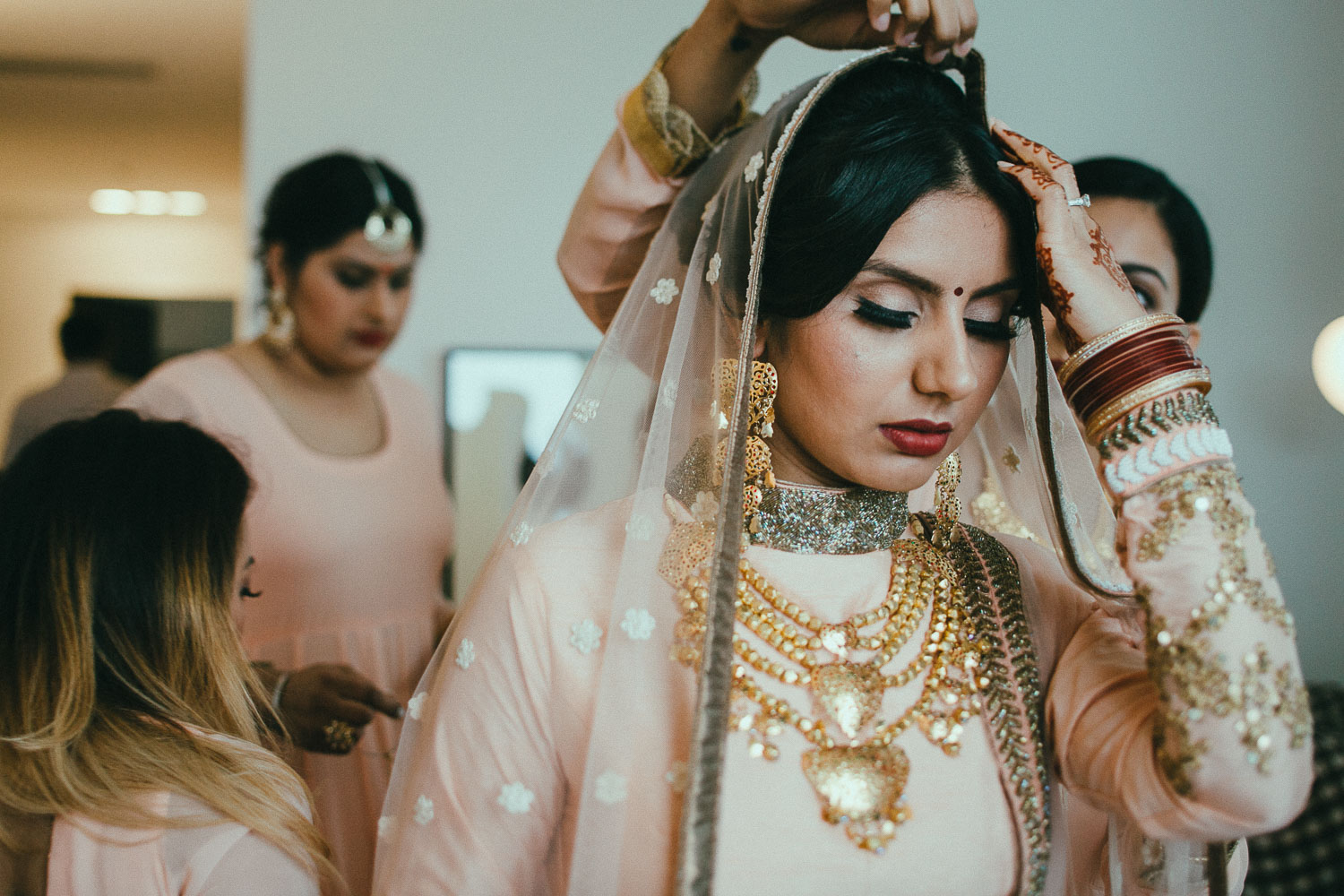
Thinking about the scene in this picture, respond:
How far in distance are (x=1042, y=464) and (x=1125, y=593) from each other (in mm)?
148

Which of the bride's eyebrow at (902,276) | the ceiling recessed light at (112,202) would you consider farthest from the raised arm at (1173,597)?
the ceiling recessed light at (112,202)

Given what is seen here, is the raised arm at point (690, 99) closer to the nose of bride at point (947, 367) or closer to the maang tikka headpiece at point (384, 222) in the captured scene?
the nose of bride at point (947, 367)

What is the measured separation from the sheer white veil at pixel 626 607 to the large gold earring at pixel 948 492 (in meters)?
0.09

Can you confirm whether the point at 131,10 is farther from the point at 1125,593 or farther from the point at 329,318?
the point at 1125,593

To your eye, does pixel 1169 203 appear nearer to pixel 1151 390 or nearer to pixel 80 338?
pixel 1151 390

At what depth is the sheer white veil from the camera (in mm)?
839

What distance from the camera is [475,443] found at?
2740 mm

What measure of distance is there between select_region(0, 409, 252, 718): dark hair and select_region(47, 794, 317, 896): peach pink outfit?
15cm

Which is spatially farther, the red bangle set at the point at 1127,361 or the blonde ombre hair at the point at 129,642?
the blonde ombre hair at the point at 129,642

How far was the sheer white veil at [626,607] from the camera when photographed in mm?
839

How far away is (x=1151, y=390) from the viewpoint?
32.7 inches

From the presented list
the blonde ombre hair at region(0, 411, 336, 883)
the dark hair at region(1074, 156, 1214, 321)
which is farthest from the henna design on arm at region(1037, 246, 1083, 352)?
the blonde ombre hair at region(0, 411, 336, 883)

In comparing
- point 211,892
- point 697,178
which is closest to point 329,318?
point 697,178

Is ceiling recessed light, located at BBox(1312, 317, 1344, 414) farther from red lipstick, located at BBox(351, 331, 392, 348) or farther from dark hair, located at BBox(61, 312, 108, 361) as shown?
dark hair, located at BBox(61, 312, 108, 361)
